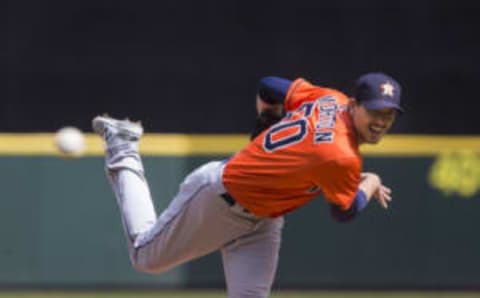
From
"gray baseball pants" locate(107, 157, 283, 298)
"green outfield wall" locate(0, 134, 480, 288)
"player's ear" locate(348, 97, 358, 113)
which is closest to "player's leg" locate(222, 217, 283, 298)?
"gray baseball pants" locate(107, 157, 283, 298)

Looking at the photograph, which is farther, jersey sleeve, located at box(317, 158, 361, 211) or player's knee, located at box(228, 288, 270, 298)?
player's knee, located at box(228, 288, 270, 298)

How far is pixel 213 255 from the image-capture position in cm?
923

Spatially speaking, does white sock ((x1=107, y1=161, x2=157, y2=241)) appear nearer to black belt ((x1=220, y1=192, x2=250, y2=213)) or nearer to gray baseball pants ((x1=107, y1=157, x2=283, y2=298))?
gray baseball pants ((x1=107, y1=157, x2=283, y2=298))

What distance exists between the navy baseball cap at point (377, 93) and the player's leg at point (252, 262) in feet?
2.52

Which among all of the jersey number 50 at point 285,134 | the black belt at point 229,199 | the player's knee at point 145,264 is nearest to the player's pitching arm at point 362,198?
the jersey number 50 at point 285,134

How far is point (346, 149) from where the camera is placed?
5.29 m

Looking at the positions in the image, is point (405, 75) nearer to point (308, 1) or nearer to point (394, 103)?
point (308, 1)

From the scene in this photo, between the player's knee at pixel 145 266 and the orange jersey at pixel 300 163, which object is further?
the player's knee at pixel 145 266

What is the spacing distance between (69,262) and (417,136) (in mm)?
2705

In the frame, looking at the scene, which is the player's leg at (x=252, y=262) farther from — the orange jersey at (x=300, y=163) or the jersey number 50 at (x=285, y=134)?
the jersey number 50 at (x=285, y=134)

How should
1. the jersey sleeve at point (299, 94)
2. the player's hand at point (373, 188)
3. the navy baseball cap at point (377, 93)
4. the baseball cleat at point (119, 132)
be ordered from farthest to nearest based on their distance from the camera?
the baseball cleat at point (119, 132), the jersey sleeve at point (299, 94), the player's hand at point (373, 188), the navy baseball cap at point (377, 93)

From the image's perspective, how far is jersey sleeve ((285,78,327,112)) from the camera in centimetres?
584

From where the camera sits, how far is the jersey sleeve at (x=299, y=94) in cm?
584

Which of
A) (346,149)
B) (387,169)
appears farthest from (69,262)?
(346,149)
